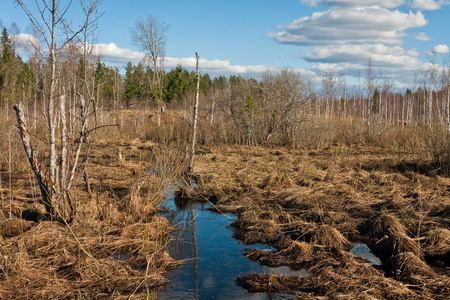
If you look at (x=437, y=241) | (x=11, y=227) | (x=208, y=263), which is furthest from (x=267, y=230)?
(x=11, y=227)

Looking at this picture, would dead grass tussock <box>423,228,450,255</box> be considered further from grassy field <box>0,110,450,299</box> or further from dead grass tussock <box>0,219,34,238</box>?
dead grass tussock <box>0,219,34,238</box>

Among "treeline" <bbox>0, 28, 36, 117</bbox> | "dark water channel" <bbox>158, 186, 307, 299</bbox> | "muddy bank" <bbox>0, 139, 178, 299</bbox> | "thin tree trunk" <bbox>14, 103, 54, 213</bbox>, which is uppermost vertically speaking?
"treeline" <bbox>0, 28, 36, 117</bbox>

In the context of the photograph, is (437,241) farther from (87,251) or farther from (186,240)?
(87,251)

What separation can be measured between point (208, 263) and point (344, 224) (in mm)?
2690

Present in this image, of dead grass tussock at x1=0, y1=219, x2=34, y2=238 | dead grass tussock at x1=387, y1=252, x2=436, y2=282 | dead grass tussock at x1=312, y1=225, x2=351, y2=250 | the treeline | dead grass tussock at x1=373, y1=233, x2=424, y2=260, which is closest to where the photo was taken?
dead grass tussock at x1=387, y1=252, x2=436, y2=282

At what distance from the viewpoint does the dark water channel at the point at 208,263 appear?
4484 millimetres

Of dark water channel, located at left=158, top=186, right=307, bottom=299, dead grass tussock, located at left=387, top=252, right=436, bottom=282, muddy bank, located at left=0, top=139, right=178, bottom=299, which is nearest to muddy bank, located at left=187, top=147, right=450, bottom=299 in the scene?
dead grass tussock, located at left=387, top=252, right=436, bottom=282

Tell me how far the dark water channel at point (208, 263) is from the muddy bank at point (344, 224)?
19 cm

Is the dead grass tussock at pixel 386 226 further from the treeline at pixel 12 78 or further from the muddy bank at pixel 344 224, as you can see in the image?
the treeline at pixel 12 78

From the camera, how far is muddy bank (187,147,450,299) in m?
4.46

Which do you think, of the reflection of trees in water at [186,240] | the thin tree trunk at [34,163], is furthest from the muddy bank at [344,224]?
the thin tree trunk at [34,163]

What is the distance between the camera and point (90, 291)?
14.1 ft

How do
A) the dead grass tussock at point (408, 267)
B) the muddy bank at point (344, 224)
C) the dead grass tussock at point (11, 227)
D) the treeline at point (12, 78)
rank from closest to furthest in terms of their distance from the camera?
the muddy bank at point (344, 224) → the dead grass tussock at point (408, 267) → the dead grass tussock at point (11, 227) → the treeline at point (12, 78)

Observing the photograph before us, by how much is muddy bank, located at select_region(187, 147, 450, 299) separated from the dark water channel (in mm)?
195
